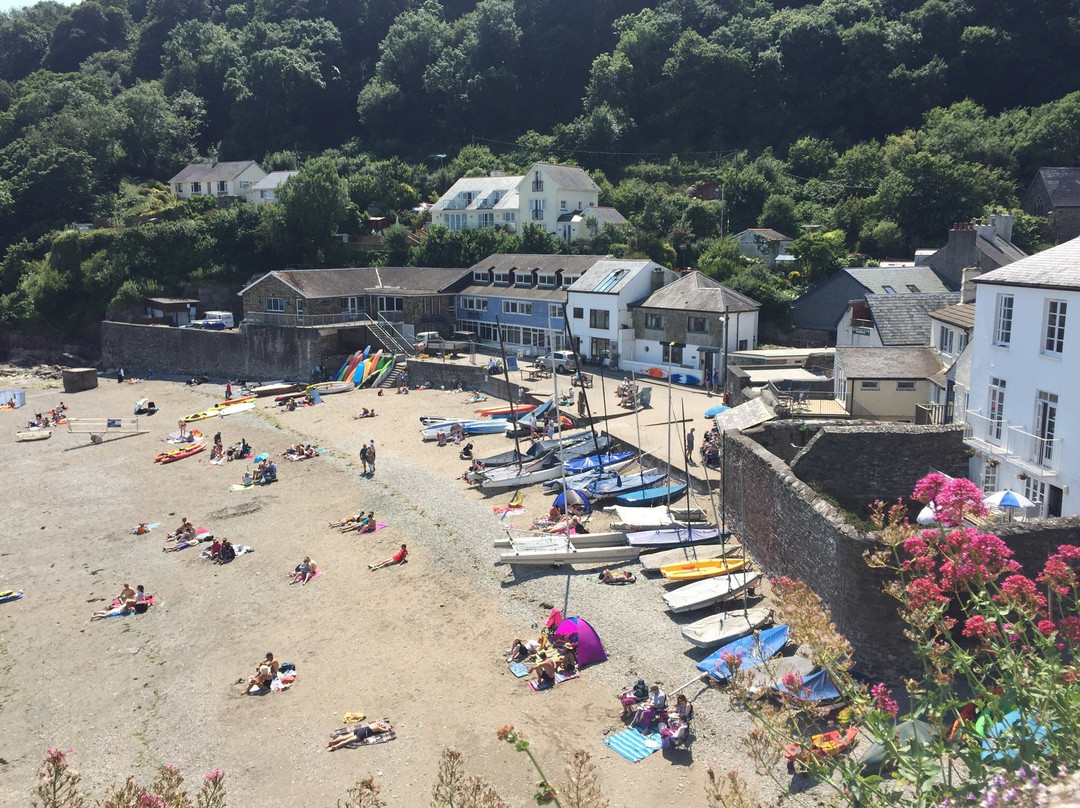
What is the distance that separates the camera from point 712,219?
51.4 metres

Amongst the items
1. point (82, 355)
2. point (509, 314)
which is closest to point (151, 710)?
point (509, 314)

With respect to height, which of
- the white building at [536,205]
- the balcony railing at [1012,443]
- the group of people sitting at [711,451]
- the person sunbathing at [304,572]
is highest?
the white building at [536,205]

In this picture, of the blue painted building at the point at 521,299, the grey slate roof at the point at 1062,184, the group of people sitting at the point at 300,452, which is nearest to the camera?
the group of people sitting at the point at 300,452

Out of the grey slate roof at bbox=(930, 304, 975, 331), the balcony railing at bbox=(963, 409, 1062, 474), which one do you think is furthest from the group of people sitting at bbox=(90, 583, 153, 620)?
the grey slate roof at bbox=(930, 304, 975, 331)

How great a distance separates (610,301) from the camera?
39375 mm

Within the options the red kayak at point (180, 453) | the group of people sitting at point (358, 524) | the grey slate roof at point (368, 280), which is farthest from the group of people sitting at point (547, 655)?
the grey slate roof at point (368, 280)

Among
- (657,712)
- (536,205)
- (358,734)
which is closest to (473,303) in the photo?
(536,205)

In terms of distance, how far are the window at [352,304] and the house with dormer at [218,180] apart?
2418 centimetres

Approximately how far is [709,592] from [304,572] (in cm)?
987

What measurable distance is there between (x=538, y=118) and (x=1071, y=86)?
41.3 meters

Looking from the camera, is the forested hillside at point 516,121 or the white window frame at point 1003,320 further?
the forested hillside at point 516,121

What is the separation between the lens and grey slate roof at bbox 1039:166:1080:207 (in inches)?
1773

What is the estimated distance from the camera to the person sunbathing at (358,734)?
13.3m

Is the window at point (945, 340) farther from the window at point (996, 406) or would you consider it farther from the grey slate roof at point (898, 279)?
the grey slate roof at point (898, 279)
